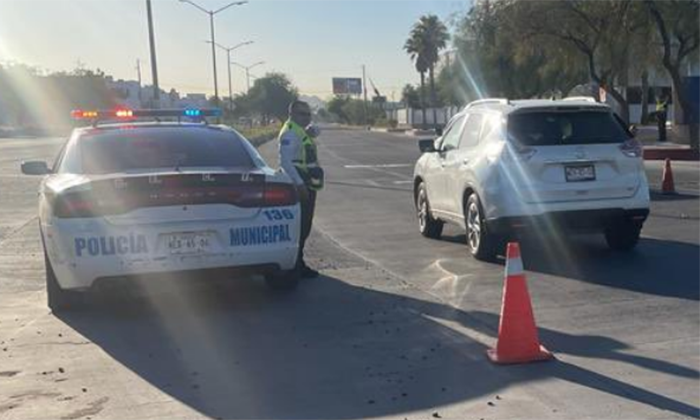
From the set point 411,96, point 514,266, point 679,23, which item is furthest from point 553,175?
point 411,96

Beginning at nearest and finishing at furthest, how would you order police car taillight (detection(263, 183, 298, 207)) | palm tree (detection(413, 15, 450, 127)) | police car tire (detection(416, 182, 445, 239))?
1. police car taillight (detection(263, 183, 298, 207))
2. police car tire (detection(416, 182, 445, 239))
3. palm tree (detection(413, 15, 450, 127))

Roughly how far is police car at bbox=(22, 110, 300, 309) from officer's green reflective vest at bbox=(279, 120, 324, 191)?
131 centimetres

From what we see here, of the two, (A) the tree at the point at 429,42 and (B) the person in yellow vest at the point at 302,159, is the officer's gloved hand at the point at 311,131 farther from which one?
(A) the tree at the point at 429,42

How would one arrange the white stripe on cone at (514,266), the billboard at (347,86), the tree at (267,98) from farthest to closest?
the billboard at (347,86)
the tree at (267,98)
the white stripe on cone at (514,266)

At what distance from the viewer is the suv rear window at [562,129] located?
9.98m

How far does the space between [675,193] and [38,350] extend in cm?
1306

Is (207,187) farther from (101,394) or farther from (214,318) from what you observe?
(101,394)

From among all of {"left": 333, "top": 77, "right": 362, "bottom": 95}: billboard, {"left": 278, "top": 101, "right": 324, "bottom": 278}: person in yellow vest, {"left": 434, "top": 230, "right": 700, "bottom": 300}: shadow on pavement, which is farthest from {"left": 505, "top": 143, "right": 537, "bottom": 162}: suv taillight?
{"left": 333, "top": 77, "right": 362, "bottom": 95}: billboard

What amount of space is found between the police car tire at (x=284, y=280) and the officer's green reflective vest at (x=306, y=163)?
1.25 metres

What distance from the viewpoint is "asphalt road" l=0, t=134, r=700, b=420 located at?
5383 mm

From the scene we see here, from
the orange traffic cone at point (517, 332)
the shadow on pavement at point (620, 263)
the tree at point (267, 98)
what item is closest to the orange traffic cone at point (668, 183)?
the shadow on pavement at point (620, 263)

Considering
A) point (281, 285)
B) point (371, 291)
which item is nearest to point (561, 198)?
point (371, 291)

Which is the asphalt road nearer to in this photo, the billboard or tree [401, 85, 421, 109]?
tree [401, 85, 421, 109]

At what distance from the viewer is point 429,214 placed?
478 inches
